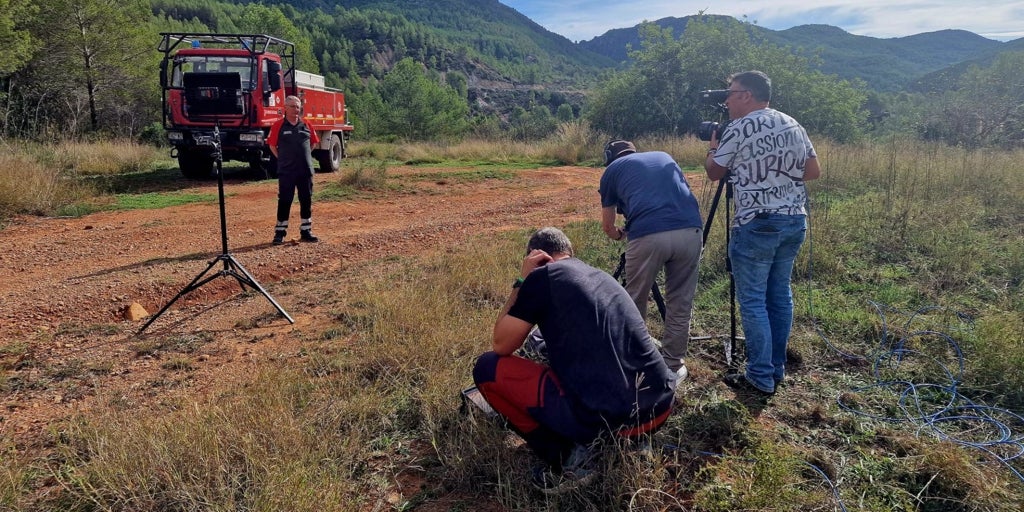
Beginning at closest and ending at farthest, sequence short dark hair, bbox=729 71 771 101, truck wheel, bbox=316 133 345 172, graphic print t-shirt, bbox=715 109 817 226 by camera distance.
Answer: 1. graphic print t-shirt, bbox=715 109 817 226
2. short dark hair, bbox=729 71 771 101
3. truck wheel, bbox=316 133 345 172

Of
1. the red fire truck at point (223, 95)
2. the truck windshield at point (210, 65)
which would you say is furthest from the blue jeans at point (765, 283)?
the truck windshield at point (210, 65)

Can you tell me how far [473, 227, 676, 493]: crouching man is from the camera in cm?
236

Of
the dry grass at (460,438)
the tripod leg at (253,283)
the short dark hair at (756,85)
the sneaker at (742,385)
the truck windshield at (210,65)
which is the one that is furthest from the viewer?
the truck windshield at (210,65)

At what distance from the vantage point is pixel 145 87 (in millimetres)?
21375

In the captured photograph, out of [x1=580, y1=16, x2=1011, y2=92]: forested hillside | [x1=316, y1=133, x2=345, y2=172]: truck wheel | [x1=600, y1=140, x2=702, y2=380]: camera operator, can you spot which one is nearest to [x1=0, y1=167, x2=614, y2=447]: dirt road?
[x1=600, y1=140, x2=702, y2=380]: camera operator

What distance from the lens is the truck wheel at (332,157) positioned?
14297 mm

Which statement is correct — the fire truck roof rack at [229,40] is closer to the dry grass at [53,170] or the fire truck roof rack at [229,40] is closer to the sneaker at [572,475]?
the dry grass at [53,170]

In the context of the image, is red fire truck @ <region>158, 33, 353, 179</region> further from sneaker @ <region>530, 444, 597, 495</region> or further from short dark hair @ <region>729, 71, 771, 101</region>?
sneaker @ <region>530, 444, 597, 495</region>

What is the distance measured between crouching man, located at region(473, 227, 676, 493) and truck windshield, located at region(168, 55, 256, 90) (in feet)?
35.4

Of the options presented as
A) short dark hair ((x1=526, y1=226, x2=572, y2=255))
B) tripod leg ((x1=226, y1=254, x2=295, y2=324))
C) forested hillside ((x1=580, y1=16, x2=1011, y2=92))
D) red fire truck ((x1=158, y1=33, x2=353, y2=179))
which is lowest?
tripod leg ((x1=226, y1=254, x2=295, y2=324))

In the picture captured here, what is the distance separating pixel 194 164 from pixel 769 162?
12.1 meters

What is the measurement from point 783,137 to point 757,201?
390mm

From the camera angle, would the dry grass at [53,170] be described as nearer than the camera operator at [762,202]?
No

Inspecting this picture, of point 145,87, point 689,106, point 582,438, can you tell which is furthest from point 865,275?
point 145,87
